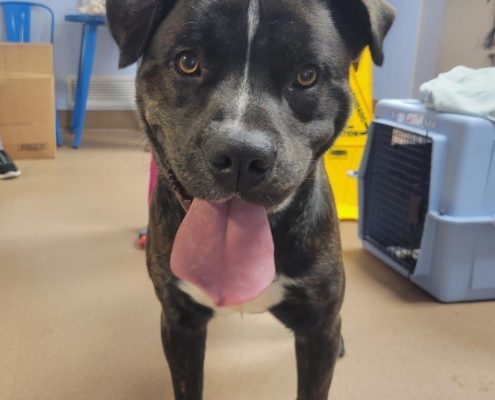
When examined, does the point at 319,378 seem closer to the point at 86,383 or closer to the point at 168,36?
the point at 86,383

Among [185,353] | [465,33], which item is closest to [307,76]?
[185,353]

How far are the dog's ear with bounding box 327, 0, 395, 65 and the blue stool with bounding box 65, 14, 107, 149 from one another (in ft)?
10.1

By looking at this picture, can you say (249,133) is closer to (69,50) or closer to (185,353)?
(185,353)

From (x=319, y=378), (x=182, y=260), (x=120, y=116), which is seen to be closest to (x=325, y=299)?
(x=319, y=378)

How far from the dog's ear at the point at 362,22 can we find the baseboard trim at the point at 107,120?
370 cm

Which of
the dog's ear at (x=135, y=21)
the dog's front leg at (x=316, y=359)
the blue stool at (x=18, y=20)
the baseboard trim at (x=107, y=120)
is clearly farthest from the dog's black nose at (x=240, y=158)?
the baseboard trim at (x=107, y=120)

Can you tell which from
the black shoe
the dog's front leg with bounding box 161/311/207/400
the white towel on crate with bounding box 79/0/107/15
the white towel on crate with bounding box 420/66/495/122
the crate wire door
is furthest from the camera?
the white towel on crate with bounding box 79/0/107/15

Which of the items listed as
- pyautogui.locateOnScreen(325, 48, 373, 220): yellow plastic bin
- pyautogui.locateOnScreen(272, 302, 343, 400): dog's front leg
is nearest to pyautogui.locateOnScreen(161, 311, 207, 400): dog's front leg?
pyautogui.locateOnScreen(272, 302, 343, 400): dog's front leg

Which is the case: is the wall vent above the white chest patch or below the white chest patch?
above

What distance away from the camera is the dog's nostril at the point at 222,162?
2.75ft

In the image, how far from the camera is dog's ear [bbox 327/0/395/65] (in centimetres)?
104

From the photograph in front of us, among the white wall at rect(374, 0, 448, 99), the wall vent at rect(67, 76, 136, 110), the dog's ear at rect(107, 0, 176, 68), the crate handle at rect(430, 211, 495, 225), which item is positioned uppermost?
the white wall at rect(374, 0, 448, 99)

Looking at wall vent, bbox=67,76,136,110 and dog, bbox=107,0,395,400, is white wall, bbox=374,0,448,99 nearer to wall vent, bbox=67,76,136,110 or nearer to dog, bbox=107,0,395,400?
wall vent, bbox=67,76,136,110

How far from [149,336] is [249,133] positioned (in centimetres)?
98
